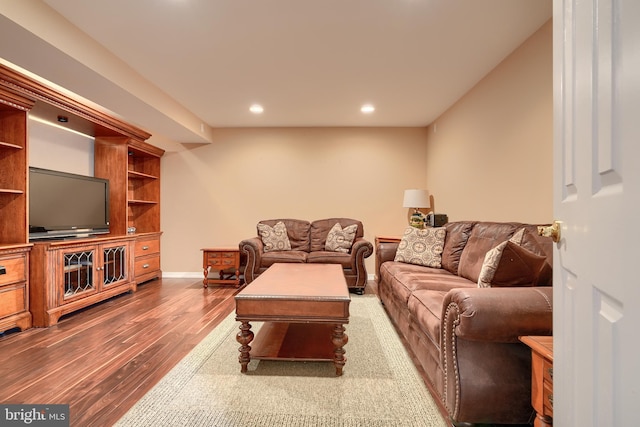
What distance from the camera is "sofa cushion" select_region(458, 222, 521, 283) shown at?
7.82 ft

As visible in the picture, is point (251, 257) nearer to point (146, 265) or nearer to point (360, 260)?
point (360, 260)

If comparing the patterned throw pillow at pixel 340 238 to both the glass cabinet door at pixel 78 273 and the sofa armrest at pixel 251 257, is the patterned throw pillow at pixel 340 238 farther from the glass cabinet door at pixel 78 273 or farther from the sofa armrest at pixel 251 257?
the glass cabinet door at pixel 78 273

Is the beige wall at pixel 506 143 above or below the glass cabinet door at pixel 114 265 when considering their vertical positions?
above

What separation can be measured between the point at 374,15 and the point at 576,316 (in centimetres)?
226

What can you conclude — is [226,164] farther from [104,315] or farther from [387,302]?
[387,302]

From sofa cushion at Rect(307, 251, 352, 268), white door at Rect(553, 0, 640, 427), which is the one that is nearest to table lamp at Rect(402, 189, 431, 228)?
sofa cushion at Rect(307, 251, 352, 268)

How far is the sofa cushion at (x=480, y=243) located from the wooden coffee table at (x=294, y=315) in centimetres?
114

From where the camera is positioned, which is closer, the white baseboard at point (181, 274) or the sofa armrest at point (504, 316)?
the sofa armrest at point (504, 316)

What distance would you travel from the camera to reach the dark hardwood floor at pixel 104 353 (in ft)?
5.72

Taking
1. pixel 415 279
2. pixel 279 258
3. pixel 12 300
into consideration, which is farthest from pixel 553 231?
pixel 12 300

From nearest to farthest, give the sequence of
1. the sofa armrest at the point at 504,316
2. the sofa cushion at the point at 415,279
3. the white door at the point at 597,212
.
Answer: the white door at the point at 597,212 < the sofa armrest at the point at 504,316 < the sofa cushion at the point at 415,279

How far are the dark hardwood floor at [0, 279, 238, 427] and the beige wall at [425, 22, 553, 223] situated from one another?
2.94 meters

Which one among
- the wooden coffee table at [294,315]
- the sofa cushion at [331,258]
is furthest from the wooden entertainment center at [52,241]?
the sofa cushion at [331,258]

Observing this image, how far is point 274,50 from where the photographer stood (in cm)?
271
